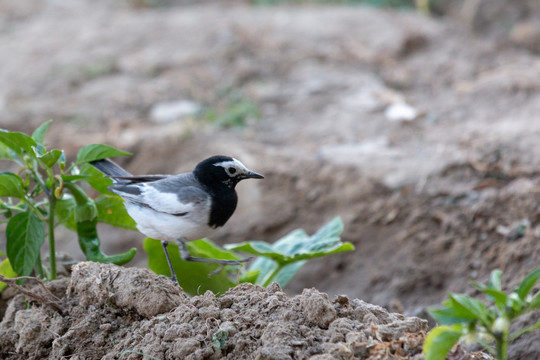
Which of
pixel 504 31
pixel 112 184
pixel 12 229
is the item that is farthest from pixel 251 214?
pixel 504 31

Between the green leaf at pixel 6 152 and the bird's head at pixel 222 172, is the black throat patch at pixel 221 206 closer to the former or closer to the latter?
the bird's head at pixel 222 172

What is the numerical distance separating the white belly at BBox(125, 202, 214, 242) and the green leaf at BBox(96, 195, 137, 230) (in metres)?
0.14

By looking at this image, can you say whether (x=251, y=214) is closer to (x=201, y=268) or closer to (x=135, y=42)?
(x=201, y=268)

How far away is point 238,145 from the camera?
19.4 ft

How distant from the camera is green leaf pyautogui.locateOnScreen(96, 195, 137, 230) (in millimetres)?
3333

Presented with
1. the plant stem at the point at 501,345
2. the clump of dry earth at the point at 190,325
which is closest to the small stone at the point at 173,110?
the clump of dry earth at the point at 190,325

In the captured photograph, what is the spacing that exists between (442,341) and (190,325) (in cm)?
97

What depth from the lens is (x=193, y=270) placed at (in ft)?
11.4

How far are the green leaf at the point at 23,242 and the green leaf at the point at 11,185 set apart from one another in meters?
0.11

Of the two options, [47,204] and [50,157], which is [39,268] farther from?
[50,157]

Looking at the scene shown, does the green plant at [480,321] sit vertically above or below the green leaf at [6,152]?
below

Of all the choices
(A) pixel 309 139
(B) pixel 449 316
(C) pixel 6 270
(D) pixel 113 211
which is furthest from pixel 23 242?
(A) pixel 309 139

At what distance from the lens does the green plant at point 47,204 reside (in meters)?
3.02

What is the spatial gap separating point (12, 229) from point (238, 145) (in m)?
3.06
